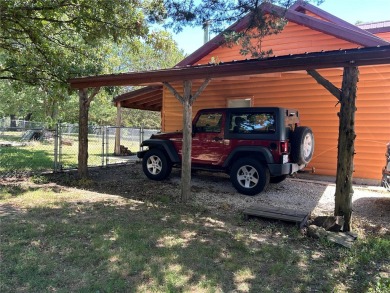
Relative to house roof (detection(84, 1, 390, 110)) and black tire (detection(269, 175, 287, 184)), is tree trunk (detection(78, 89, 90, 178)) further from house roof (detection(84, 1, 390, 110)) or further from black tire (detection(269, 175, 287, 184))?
black tire (detection(269, 175, 287, 184))

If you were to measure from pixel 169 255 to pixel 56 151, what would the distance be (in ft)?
22.8

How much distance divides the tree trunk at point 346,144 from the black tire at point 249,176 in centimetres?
208

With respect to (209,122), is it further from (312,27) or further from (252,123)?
(312,27)

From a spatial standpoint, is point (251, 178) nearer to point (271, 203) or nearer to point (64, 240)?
point (271, 203)

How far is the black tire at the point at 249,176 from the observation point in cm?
700

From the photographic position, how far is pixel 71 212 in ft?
18.4

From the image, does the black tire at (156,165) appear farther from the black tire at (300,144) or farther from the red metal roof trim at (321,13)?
the red metal roof trim at (321,13)

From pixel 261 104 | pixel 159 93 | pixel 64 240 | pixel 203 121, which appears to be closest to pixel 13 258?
pixel 64 240

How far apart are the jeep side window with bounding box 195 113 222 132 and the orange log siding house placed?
1.73 meters

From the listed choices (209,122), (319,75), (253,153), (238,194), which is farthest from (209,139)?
(319,75)

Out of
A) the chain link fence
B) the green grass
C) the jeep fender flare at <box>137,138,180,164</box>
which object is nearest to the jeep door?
the jeep fender flare at <box>137,138,180,164</box>

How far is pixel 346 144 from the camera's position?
197 inches

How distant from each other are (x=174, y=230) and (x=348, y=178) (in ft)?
9.45

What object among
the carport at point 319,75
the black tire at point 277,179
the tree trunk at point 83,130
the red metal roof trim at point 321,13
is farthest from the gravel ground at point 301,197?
the red metal roof trim at point 321,13
